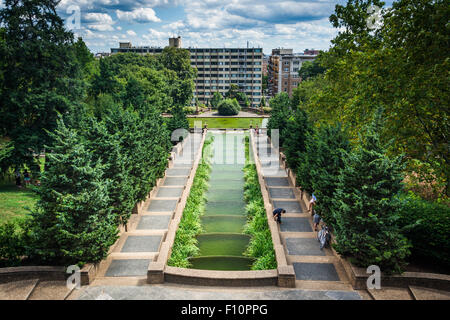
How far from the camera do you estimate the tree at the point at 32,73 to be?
79.6 ft

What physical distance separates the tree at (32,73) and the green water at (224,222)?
13.7 meters

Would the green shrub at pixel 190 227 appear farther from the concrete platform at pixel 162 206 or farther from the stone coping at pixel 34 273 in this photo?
the stone coping at pixel 34 273

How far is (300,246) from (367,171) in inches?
215

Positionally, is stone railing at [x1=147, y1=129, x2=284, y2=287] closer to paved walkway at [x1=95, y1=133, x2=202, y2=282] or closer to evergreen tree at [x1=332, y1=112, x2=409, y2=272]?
paved walkway at [x1=95, y1=133, x2=202, y2=282]

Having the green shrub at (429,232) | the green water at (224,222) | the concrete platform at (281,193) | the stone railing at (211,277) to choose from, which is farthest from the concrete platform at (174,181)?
the green shrub at (429,232)

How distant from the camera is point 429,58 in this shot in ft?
48.3

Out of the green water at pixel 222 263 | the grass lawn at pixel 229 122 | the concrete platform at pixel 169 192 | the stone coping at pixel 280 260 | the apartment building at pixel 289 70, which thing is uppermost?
the apartment building at pixel 289 70

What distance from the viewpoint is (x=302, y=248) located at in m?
16.2

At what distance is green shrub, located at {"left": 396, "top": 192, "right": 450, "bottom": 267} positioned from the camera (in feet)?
42.8

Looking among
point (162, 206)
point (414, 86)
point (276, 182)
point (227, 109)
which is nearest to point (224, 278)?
point (162, 206)

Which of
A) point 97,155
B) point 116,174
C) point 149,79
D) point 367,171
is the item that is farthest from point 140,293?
point 149,79

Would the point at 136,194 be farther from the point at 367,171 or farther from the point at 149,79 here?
the point at 149,79

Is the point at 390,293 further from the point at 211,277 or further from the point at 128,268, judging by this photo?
the point at 128,268

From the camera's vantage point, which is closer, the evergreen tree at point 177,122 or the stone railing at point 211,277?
the stone railing at point 211,277
